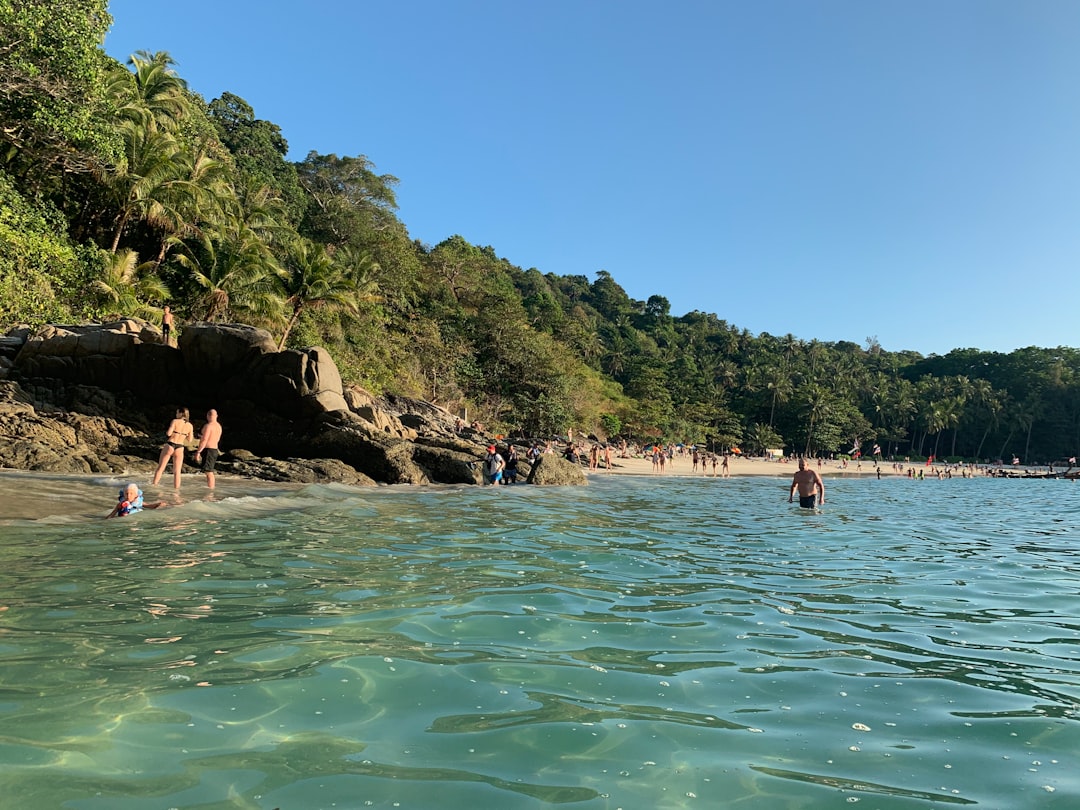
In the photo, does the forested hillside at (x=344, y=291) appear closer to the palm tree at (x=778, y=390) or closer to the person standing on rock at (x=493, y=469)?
the palm tree at (x=778, y=390)

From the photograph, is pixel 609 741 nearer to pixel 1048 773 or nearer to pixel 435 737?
pixel 435 737

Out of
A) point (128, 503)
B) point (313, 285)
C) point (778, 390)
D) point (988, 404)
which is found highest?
point (988, 404)

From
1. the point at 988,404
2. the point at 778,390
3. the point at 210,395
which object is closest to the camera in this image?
the point at 210,395

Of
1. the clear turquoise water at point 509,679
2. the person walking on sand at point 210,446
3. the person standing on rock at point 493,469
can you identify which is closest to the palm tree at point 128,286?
the person walking on sand at point 210,446

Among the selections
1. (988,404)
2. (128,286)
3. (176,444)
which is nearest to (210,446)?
(176,444)

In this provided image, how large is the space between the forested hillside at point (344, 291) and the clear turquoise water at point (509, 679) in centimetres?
1548

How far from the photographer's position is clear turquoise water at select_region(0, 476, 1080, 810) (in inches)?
97.2

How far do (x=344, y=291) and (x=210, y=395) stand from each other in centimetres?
1322

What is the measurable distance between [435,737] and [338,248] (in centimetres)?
4292

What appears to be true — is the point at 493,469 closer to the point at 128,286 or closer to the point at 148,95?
the point at 128,286

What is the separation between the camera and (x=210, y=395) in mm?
17922

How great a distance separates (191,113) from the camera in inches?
1345

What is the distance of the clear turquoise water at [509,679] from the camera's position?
247cm

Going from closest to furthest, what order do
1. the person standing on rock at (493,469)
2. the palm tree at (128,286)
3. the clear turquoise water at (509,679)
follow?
the clear turquoise water at (509,679), the person standing on rock at (493,469), the palm tree at (128,286)
